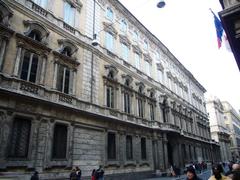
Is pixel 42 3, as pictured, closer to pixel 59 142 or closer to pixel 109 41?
pixel 109 41

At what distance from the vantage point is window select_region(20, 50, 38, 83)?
1345 cm

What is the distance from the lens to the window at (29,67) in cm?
1345

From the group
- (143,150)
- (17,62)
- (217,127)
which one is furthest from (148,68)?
(217,127)

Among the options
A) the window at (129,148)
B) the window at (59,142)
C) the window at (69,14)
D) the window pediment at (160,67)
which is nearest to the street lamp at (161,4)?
the window at (69,14)

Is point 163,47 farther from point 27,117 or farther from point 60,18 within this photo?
point 27,117

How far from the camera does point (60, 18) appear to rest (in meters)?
16.8

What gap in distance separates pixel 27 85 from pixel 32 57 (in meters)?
2.00

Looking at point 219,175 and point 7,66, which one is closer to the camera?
point 219,175

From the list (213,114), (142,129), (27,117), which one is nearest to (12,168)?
(27,117)

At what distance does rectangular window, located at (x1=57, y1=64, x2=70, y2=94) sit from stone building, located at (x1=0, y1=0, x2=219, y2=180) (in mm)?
73

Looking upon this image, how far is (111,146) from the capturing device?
18.5m

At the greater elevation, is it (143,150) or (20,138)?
(20,138)

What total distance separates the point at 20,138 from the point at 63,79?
16.4ft

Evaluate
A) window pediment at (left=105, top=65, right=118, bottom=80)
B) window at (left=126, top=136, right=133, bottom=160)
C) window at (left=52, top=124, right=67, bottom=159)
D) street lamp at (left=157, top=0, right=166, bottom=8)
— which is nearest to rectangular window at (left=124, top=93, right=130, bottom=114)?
window pediment at (left=105, top=65, right=118, bottom=80)
